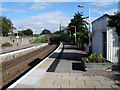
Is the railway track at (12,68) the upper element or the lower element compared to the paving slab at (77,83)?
lower

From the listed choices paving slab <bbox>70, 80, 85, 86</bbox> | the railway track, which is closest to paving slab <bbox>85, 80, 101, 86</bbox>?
paving slab <bbox>70, 80, 85, 86</bbox>

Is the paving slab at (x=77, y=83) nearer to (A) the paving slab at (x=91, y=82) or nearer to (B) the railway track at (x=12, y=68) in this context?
(A) the paving slab at (x=91, y=82)

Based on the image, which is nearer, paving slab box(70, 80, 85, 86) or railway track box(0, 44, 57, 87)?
paving slab box(70, 80, 85, 86)

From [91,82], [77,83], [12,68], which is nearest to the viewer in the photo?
[77,83]

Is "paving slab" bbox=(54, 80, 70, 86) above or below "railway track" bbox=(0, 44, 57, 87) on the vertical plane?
above

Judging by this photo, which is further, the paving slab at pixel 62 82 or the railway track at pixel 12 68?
the railway track at pixel 12 68

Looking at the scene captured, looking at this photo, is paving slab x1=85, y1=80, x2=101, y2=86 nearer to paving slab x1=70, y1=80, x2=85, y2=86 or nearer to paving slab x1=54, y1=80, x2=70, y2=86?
paving slab x1=70, y1=80, x2=85, y2=86

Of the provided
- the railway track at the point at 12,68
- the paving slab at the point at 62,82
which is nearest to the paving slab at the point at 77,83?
the paving slab at the point at 62,82

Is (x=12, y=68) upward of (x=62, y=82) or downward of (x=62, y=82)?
downward

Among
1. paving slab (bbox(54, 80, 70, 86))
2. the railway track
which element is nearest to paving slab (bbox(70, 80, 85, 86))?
paving slab (bbox(54, 80, 70, 86))

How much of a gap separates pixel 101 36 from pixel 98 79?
8.17 metres

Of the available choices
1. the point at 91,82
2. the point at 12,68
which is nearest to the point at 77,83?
the point at 91,82

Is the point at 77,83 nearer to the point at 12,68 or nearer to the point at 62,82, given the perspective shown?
the point at 62,82

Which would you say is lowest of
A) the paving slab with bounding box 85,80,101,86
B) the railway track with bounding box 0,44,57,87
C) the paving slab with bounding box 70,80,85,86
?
the railway track with bounding box 0,44,57,87
